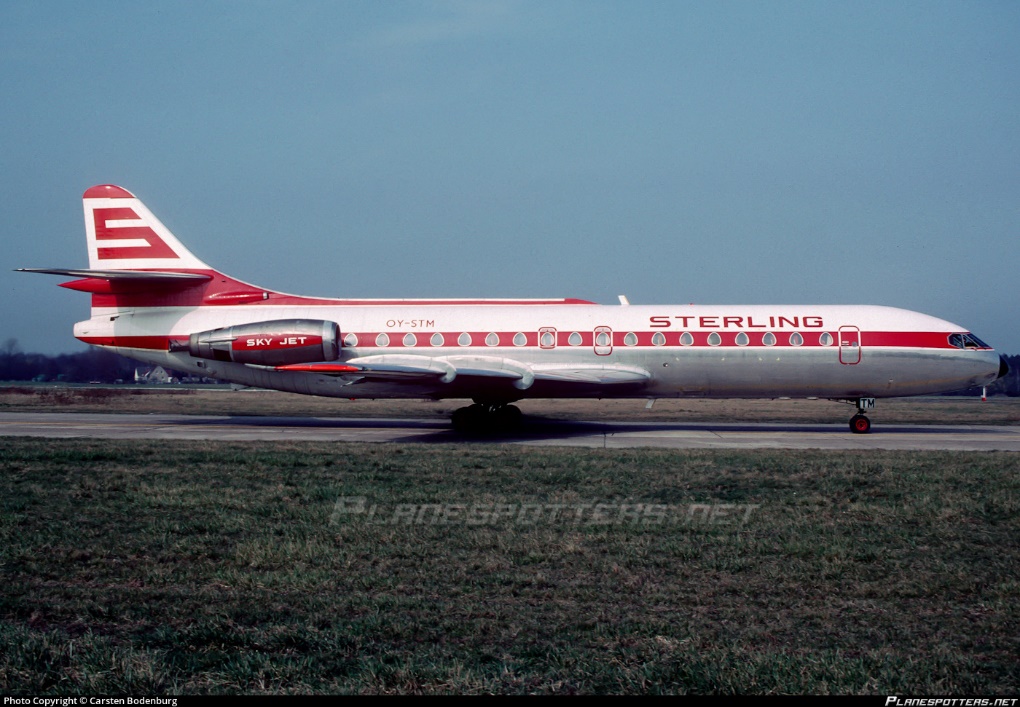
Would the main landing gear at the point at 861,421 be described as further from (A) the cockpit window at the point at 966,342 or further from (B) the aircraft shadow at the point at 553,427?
(A) the cockpit window at the point at 966,342

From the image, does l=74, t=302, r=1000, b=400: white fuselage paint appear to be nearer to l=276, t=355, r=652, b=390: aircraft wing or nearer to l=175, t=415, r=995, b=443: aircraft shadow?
l=276, t=355, r=652, b=390: aircraft wing

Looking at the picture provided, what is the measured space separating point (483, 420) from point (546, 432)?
69.2 inches

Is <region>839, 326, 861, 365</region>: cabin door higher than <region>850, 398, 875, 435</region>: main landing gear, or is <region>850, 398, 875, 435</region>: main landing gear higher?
<region>839, 326, 861, 365</region>: cabin door

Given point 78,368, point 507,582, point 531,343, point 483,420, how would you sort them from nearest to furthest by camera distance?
point 507,582 → point 531,343 → point 483,420 → point 78,368

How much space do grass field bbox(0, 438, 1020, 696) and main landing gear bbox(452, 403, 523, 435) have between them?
9220 mm

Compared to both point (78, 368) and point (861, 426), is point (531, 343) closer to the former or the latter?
point (861, 426)

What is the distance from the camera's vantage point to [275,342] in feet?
68.8

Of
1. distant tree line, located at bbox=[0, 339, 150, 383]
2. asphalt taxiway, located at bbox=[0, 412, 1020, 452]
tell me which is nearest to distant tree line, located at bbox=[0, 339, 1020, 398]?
distant tree line, located at bbox=[0, 339, 150, 383]

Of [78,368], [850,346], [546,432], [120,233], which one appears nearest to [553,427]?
[546,432]

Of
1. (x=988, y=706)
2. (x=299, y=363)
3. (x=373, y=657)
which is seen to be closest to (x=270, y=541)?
(x=373, y=657)

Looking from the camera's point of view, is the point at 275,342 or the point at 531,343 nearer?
the point at 275,342

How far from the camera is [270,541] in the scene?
25.8ft

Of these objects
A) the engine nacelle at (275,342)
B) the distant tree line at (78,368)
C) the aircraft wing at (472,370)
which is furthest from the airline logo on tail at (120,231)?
the distant tree line at (78,368)

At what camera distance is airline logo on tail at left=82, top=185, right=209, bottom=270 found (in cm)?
2245
